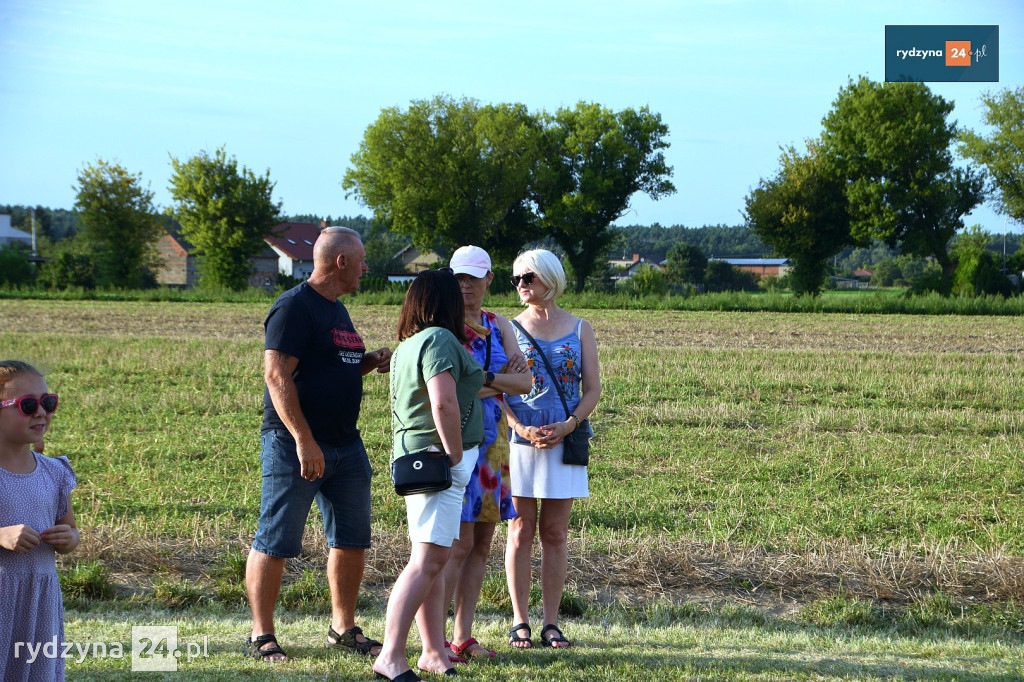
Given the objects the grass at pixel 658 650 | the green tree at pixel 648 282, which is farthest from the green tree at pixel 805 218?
the grass at pixel 658 650

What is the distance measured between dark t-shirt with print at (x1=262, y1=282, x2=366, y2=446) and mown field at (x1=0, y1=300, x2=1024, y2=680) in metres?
1.11

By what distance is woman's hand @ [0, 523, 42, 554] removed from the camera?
3.09 metres

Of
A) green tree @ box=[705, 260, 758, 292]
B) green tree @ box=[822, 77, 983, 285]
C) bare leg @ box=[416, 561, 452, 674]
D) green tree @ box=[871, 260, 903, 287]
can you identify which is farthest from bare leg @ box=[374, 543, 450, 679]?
green tree @ box=[871, 260, 903, 287]

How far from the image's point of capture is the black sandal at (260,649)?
14.3 feet

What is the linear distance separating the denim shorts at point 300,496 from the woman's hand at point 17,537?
1.35 metres

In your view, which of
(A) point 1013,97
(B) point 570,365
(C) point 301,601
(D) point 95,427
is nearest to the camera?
(B) point 570,365

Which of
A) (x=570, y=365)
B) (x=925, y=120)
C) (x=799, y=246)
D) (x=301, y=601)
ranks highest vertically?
(x=925, y=120)

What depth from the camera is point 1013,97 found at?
51156mm

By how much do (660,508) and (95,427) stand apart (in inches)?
276

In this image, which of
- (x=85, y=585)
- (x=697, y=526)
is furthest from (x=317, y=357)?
(x=697, y=526)

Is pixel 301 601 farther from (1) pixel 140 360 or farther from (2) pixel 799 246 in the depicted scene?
(2) pixel 799 246

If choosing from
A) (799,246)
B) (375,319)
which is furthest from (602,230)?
(375,319)

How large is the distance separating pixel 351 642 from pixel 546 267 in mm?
2153

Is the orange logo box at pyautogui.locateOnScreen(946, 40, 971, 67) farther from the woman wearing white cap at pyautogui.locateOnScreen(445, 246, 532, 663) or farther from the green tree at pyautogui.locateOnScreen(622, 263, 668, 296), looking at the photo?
the woman wearing white cap at pyautogui.locateOnScreen(445, 246, 532, 663)
